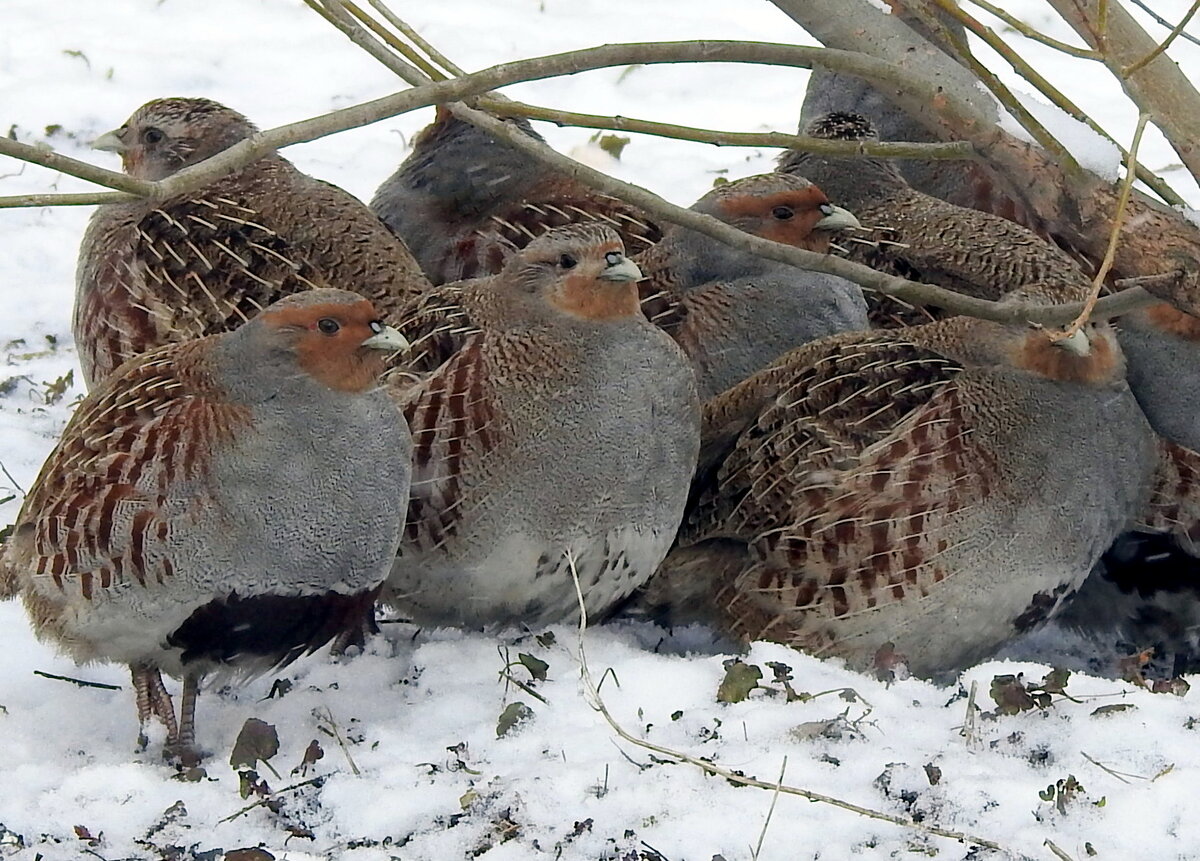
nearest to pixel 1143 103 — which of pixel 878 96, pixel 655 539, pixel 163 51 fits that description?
pixel 655 539

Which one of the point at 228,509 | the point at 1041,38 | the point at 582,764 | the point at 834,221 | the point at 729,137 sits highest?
the point at 1041,38

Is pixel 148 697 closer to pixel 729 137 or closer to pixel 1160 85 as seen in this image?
pixel 729 137

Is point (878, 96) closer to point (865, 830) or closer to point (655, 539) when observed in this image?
point (655, 539)

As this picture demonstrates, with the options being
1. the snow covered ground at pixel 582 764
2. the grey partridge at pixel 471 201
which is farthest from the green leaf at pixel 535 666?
the grey partridge at pixel 471 201

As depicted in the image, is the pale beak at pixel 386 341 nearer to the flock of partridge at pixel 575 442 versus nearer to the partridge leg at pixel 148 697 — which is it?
the flock of partridge at pixel 575 442

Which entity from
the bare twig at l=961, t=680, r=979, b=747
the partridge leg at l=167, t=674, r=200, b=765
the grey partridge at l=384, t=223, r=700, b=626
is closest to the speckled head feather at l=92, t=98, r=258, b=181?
the grey partridge at l=384, t=223, r=700, b=626

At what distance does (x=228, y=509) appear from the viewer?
3537 mm

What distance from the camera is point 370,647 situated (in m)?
4.15

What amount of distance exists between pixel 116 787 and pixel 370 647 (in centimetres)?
97

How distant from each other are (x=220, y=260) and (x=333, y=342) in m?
1.40

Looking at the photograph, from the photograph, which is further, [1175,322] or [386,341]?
[1175,322]

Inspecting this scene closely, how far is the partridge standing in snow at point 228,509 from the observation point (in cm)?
354

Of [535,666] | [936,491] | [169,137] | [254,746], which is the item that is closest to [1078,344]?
[936,491]

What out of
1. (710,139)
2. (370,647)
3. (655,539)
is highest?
(710,139)
